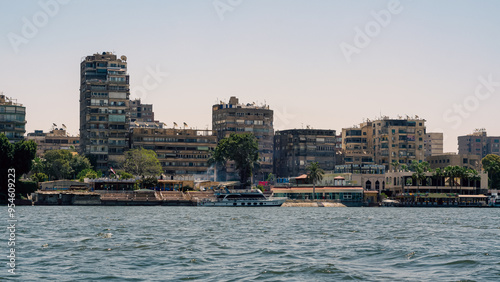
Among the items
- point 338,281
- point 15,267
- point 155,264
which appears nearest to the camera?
point 338,281

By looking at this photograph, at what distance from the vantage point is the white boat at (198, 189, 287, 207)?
19162cm

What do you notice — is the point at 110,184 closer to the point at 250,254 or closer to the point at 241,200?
the point at 241,200

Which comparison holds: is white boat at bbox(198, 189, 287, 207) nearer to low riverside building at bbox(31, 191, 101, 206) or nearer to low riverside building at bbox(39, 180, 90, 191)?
low riverside building at bbox(31, 191, 101, 206)

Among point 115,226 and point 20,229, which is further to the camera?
point 115,226

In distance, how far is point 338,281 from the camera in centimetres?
4425

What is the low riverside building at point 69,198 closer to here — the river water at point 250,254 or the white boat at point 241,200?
the white boat at point 241,200

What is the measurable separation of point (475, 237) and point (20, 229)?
162ft

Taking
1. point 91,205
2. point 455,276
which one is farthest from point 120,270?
point 91,205

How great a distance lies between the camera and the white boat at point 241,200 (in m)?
192

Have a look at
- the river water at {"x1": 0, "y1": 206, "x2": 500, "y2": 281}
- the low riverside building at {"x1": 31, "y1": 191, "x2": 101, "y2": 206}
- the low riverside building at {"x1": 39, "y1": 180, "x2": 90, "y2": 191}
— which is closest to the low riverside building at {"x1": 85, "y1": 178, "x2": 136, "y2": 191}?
the low riverside building at {"x1": 39, "y1": 180, "x2": 90, "y2": 191}

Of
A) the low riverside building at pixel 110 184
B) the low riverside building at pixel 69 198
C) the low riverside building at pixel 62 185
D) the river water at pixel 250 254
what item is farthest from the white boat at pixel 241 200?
the river water at pixel 250 254

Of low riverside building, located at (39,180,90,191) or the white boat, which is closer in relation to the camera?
low riverside building, located at (39,180,90,191)

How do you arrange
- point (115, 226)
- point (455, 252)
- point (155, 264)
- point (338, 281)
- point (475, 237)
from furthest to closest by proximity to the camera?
1. point (115, 226)
2. point (475, 237)
3. point (455, 252)
4. point (155, 264)
5. point (338, 281)

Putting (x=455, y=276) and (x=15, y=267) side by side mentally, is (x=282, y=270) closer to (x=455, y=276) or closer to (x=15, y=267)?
(x=455, y=276)
